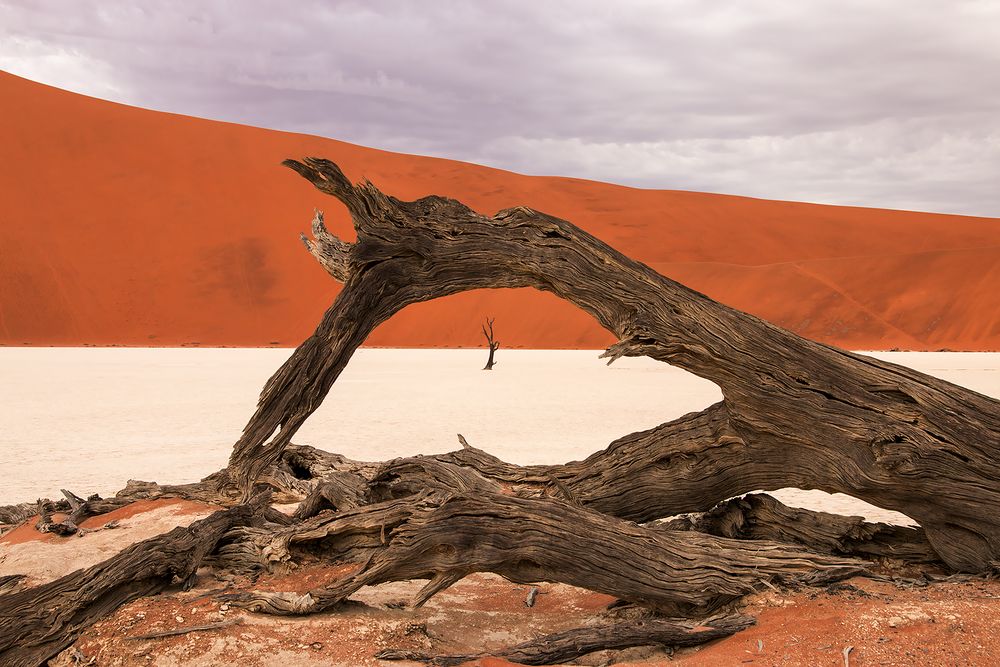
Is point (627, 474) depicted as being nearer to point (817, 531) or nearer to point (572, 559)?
point (572, 559)

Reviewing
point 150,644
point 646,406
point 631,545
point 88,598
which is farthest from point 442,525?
point 646,406

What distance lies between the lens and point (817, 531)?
17.5ft

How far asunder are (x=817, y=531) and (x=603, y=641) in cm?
195

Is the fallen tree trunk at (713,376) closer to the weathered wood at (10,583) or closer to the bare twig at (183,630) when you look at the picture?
the bare twig at (183,630)

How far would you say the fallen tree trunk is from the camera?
4801 millimetres

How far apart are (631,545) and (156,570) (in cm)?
298

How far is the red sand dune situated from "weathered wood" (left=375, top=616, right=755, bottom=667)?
5493 cm

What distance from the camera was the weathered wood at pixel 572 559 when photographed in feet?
15.0

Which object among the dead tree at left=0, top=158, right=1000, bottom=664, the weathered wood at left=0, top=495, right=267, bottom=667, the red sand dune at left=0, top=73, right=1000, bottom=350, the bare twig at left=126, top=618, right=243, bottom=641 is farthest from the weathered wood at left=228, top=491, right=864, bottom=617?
the red sand dune at left=0, top=73, right=1000, bottom=350

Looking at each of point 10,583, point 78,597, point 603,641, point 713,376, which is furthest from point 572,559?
point 10,583

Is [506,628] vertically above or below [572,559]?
below

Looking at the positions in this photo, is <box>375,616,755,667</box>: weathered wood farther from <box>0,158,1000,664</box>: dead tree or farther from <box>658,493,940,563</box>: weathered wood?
<box>658,493,940,563</box>: weathered wood

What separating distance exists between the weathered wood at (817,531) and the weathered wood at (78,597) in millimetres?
3265

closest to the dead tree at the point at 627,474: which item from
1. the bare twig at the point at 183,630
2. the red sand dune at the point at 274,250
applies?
the bare twig at the point at 183,630
